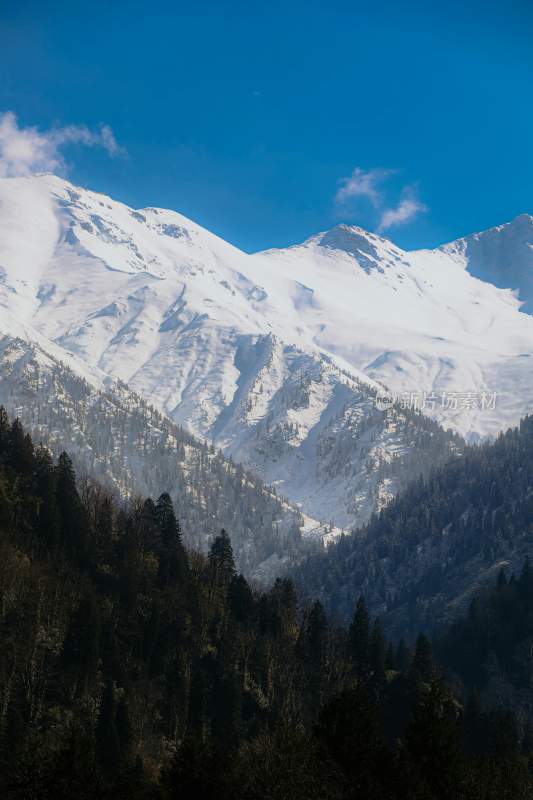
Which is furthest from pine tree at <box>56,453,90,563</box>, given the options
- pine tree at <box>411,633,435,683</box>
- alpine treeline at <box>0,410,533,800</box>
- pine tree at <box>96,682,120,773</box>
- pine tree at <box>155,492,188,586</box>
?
pine tree at <box>411,633,435,683</box>

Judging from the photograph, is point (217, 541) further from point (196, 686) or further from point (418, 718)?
point (418, 718)

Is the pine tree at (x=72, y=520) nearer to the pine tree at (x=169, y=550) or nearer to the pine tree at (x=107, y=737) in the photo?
the pine tree at (x=169, y=550)

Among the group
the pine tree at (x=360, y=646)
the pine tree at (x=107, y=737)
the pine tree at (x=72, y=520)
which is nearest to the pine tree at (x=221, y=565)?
the pine tree at (x=360, y=646)

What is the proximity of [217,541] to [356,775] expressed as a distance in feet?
320

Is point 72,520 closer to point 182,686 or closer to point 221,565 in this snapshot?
point 221,565

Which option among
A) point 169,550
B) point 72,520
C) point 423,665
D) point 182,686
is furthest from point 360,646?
point 72,520

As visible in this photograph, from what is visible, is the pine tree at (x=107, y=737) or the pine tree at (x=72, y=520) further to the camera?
the pine tree at (x=72, y=520)

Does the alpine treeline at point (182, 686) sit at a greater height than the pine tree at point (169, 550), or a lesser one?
lesser

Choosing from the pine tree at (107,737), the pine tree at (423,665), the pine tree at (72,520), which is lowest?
the pine tree at (107,737)

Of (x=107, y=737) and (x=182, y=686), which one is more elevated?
→ (x=182, y=686)

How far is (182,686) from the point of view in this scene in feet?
383

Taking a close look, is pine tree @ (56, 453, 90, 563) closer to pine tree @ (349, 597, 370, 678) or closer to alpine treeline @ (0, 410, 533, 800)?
alpine treeline @ (0, 410, 533, 800)

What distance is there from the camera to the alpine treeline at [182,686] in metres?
64.2

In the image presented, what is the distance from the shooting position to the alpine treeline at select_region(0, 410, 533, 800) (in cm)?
6419
